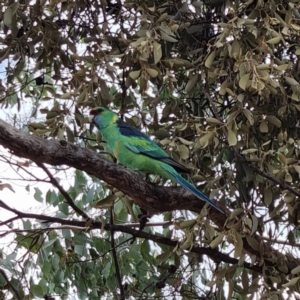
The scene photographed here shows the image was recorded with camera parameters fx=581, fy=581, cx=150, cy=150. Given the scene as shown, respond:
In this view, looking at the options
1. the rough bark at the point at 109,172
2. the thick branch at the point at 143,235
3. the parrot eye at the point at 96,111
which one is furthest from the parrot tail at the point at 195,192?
the parrot eye at the point at 96,111

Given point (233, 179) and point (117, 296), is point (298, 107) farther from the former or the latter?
Answer: point (117, 296)

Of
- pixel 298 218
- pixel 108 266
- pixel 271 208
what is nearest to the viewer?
pixel 298 218

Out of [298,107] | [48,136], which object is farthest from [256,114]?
[48,136]

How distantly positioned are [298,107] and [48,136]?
36.9 inches

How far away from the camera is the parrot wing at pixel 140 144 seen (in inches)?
91.2

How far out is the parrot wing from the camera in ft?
7.60

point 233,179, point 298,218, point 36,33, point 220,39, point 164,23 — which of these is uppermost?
point 36,33

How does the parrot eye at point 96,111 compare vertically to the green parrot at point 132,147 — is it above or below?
above

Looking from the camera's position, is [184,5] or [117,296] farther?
[117,296]

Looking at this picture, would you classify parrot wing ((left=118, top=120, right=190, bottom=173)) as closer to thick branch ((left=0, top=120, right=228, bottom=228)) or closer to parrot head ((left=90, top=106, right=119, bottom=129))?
parrot head ((left=90, top=106, right=119, bottom=129))

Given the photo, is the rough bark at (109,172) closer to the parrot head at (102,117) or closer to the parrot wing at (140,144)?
the parrot wing at (140,144)

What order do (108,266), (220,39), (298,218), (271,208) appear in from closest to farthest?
(220,39) → (298,218) → (271,208) → (108,266)

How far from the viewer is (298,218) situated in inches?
81.5

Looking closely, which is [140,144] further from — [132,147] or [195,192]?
[195,192]
